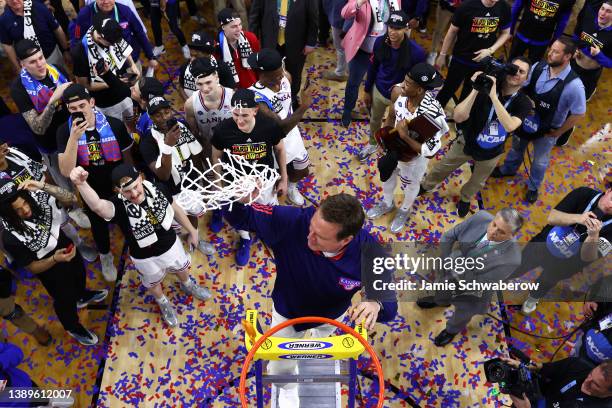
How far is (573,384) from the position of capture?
3.17m

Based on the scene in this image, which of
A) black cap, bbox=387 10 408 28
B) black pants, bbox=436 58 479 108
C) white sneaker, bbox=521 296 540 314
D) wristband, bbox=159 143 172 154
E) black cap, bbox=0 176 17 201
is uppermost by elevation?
black cap, bbox=387 10 408 28

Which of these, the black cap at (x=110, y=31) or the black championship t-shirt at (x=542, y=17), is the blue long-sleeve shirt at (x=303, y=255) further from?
the black championship t-shirt at (x=542, y=17)

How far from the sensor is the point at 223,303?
15.1 ft

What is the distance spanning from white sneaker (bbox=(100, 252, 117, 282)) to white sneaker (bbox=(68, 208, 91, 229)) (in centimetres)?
51

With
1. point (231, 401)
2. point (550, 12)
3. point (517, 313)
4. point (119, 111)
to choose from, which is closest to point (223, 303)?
point (231, 401)

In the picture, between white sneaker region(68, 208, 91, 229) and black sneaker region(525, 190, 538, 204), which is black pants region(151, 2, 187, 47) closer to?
white sneaker region(68, 208, 91, 229)

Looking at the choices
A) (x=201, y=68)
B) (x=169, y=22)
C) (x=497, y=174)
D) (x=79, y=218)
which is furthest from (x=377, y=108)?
(x=79, y=218)

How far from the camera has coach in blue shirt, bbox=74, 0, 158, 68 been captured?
4918 millimetres

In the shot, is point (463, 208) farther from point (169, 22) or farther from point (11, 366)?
point (169, 22)

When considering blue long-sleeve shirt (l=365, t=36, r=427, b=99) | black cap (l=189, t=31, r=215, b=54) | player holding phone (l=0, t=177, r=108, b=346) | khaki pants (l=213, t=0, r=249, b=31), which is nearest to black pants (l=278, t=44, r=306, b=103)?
blue long-sleeve shirt (l=365, t=36, r=427, b=99)

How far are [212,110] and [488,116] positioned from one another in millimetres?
2374

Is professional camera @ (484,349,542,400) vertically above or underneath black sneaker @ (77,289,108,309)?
above

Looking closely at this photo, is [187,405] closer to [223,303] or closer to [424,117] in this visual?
[223,303]

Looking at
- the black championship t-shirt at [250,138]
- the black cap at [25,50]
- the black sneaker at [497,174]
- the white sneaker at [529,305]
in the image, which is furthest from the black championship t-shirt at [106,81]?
the white sneaker at [529,305]
